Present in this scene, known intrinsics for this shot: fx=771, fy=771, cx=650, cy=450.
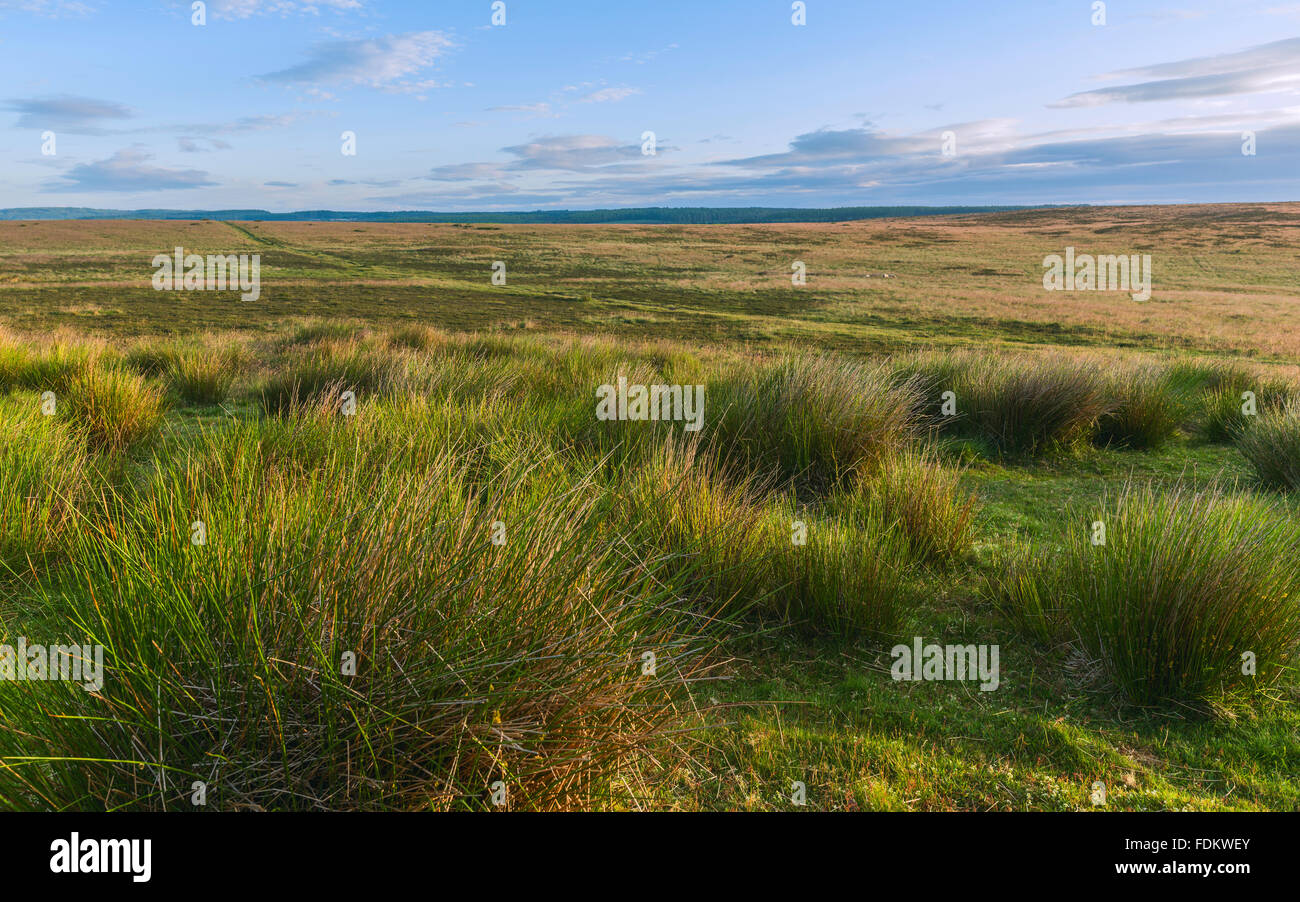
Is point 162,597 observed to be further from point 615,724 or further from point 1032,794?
point 1032,794

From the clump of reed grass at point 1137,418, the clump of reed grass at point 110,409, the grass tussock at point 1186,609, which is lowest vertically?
the grass tussock at point 1186,609

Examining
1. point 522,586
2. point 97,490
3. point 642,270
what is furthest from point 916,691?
point 642,270

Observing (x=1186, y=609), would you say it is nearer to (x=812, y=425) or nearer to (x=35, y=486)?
(x=812, y=425)

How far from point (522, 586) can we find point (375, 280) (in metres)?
44.0

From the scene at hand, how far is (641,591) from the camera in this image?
9.72 feet

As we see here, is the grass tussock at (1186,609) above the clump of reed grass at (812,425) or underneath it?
underneath

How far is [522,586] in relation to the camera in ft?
7.93

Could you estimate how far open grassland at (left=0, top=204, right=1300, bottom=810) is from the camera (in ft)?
6.79

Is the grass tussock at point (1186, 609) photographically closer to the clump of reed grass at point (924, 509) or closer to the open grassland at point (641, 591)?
the open grassland at point (641, 591)

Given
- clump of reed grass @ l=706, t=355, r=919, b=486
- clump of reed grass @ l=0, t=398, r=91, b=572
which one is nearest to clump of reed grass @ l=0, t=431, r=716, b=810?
clump of reed grass @ l=0, t=398, r=91, b=572

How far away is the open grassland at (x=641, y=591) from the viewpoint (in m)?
2.07

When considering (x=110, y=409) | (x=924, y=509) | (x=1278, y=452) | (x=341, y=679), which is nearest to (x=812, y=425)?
(x=924, y=509)

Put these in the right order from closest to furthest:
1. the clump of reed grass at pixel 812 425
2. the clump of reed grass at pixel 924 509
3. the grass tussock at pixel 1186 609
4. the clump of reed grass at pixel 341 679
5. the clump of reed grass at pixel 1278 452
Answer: the clump of reed grass at pixel 341 679, the grass tussock at pixel 1186 609, the clump of reed grass at pixel 924 509, the clump of reed grass at pixel 812 425, the clump of reed grass at pixel 1278 452

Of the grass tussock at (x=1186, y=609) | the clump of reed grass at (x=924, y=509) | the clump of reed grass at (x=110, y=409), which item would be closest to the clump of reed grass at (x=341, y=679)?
the grass tussock at (x=1186, y=609)
